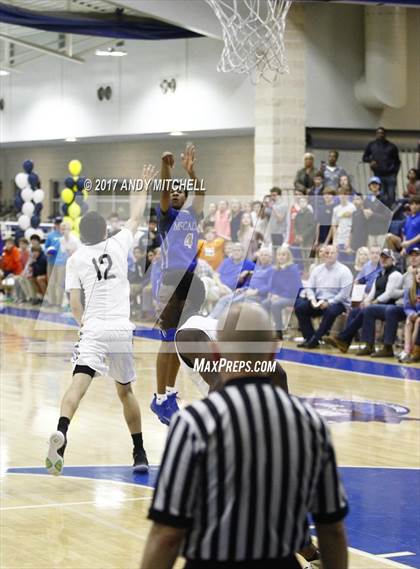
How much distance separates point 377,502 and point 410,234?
10657 mm

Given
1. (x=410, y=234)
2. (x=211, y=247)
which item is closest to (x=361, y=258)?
(x=410, y=234)

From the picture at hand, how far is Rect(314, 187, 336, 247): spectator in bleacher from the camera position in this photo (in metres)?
→ 17.0

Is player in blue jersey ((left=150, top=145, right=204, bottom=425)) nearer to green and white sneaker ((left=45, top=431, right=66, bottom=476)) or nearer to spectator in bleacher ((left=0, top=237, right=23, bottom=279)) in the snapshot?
green and white sneaker ((left=45, top=431, right=66, bottom=476))

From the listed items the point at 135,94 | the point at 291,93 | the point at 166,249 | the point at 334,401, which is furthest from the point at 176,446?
the point at 135,94

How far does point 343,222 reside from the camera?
55.0 ft

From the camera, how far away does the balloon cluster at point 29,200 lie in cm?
2781

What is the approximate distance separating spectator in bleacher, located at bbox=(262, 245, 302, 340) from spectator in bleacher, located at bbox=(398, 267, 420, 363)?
165 cm

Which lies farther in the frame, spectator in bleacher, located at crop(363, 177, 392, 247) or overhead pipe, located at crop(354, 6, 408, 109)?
overhead pipe, located at crop(354, 6, 408, 109)

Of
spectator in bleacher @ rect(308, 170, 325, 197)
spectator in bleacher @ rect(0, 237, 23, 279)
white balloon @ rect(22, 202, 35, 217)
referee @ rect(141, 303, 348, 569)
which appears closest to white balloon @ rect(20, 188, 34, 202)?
white balloon @ rect(22, 202, 35, 217)

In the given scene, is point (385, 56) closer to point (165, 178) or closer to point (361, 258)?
point (361, 258)

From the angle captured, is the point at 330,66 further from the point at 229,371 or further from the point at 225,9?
the point at 229,371

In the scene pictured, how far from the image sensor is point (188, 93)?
27.8 meters

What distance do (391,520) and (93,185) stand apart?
13.2 feet

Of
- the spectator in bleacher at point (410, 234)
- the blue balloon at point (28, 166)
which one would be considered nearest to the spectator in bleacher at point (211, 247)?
the spectator in bleacher at point (410, 234)
